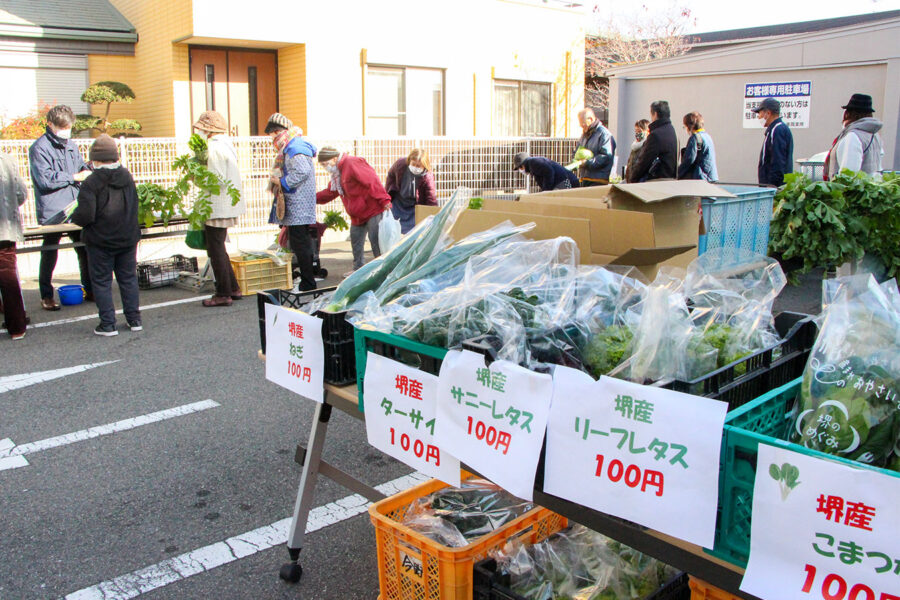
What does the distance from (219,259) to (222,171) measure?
91cm

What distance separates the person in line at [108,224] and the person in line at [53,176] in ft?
4.01

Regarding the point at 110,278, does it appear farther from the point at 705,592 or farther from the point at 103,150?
the point at 705,592

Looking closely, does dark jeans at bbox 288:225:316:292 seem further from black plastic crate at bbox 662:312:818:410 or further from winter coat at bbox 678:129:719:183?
black plastic crate at bbox 662:312:818:410

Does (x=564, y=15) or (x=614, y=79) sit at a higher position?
(x=564, y=15)

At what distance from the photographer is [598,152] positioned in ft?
33.3

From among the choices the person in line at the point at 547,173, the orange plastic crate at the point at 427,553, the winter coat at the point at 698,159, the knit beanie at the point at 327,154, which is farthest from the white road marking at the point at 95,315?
the winter coat at the point at 698,159

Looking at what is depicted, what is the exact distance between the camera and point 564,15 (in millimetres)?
19125

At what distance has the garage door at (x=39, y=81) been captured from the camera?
49.8 feet

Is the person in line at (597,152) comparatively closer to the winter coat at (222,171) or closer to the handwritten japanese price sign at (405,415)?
the winter coat at (222,171)

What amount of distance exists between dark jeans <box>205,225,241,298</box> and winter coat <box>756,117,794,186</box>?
21.2ft

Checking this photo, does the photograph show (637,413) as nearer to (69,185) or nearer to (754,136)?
(69,185)

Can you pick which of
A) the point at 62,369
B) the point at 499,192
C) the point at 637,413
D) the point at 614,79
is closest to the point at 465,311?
the point at 637,413

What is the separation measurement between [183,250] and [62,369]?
491 centimetres

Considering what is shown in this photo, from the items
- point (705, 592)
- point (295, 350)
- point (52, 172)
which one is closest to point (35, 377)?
point (52, 172)
